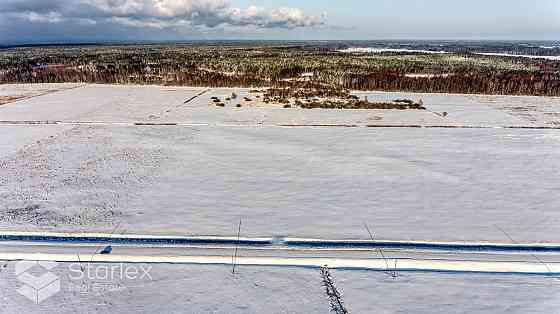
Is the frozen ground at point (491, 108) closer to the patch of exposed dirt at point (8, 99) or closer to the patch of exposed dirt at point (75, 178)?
the patch of exposed dirt at point (75, 178)

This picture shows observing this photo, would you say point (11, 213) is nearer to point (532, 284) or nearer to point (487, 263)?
point (487, 263)

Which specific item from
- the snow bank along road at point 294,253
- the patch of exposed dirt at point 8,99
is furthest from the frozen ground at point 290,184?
the patch of exposed dirt at point 8,99

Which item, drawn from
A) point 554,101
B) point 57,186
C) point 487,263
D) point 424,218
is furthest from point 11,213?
point 554,101

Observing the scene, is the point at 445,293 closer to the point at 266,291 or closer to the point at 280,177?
the point at 266,291

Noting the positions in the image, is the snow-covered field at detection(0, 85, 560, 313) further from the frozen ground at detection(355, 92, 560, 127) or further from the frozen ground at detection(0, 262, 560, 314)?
the frozen ground at detection(355, 92, 560, 127)

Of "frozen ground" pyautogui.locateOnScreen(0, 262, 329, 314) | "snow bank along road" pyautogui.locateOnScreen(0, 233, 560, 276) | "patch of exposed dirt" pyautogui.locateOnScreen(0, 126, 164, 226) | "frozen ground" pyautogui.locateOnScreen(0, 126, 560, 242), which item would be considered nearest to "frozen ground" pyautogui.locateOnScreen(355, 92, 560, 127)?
"frozen ground" pyautogui.locateOnScreen(0, 126, 560, 242)

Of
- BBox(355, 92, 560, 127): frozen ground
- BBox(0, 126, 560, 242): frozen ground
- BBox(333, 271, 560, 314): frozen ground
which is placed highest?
BBox(355, 92, 560, 127): frozen ground
